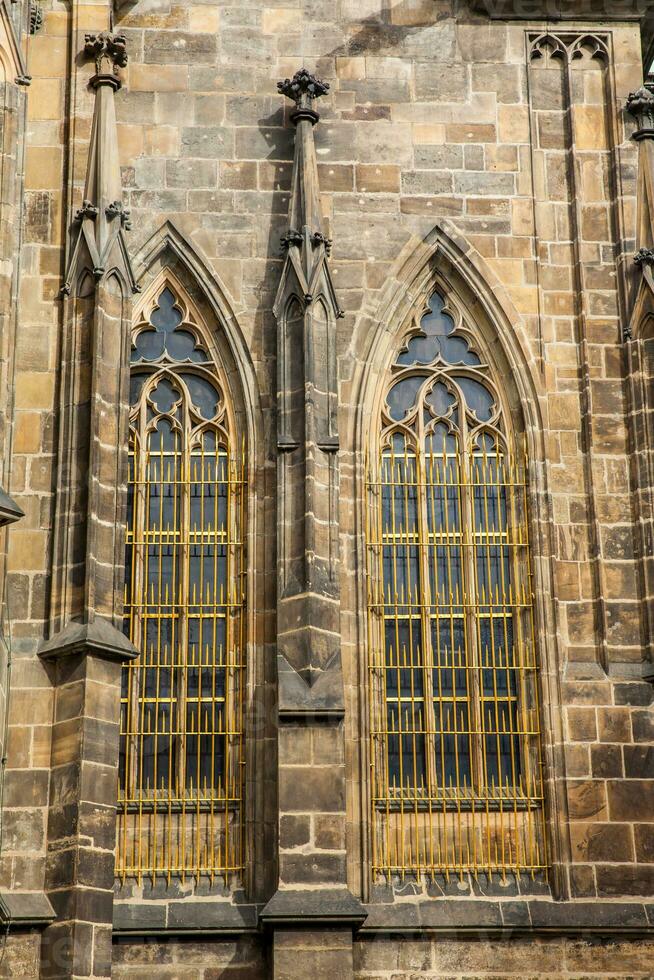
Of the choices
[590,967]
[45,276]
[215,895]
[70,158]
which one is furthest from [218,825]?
[70,158]

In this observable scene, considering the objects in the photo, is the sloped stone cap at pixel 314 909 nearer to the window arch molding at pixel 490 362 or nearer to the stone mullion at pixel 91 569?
the stone mullion at pixel 91 569

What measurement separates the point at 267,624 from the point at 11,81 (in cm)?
581

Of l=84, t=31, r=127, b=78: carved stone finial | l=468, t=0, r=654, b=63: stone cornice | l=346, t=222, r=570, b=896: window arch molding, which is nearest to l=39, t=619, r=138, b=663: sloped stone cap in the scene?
l=346, t=222, r=570, b=896: window arch molding

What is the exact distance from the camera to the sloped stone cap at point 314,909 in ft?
48.5

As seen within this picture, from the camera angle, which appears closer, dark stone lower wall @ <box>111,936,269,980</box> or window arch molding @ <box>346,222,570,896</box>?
dark stone lower wall @ <box>111,936,269,980</box>

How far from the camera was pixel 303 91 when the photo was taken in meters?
17.8

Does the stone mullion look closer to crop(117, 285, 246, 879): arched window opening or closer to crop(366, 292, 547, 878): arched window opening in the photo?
crop(117, 285, 246, 879): arched window opening

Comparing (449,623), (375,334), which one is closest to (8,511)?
(449,623)

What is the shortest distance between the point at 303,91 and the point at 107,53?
195 centimetres

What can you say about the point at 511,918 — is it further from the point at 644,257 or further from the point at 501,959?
the point at 644,257

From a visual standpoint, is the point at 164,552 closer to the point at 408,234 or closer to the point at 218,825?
the point at 218,825

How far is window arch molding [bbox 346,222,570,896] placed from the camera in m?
16.4

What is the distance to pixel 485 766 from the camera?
641 inches

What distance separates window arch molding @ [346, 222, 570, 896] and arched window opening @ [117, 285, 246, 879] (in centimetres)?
112
